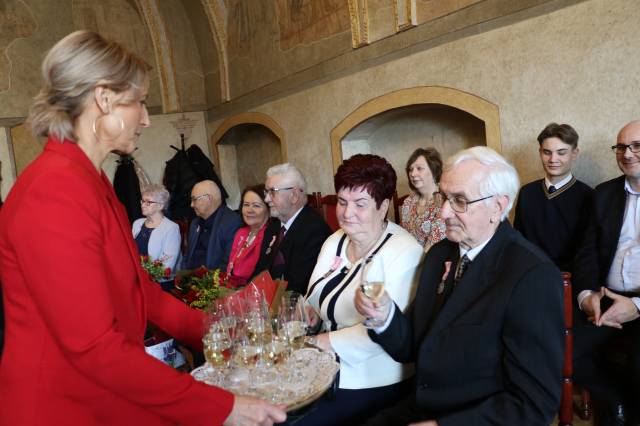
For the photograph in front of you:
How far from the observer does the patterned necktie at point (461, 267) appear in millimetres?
1930

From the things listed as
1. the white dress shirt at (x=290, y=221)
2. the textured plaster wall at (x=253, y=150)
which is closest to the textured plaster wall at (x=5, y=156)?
the textured plaster wall at (x=253, y=150)

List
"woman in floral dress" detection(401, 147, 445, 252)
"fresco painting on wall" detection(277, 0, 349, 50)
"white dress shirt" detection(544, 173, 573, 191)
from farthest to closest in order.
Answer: "fresco painting on wall" detection(277, 0, 349, 50), "woman in floral dress" detection(401, 147, 445, 252), "white dress shirt" detection(544, 173, 573, 191)

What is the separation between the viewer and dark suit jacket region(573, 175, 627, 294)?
10.7 ft

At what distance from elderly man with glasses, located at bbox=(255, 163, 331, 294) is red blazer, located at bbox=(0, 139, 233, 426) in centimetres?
189

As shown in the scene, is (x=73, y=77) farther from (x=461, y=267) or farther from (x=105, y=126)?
(x=461, y=267)

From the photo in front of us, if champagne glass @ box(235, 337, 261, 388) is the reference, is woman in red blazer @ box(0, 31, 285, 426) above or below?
above

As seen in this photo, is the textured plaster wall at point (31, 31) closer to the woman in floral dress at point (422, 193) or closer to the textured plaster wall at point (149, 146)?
the textured plaster wall at point (149, 146)

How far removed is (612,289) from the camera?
128 inches

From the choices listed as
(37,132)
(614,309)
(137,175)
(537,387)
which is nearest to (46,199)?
(37,132)

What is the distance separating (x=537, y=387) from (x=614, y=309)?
5.39 ft

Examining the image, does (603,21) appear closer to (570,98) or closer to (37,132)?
(570,98)

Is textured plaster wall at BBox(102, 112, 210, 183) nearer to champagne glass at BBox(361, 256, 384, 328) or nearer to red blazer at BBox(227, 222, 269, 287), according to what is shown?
red blazer at BBox(227, 222, 269, 287)

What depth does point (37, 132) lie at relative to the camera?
1.38 m

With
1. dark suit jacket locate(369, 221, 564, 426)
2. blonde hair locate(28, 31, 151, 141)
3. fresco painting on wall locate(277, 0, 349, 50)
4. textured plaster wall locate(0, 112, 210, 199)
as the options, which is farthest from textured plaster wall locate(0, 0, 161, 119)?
dark suit jacket locate(369, 221, 564, 426)
